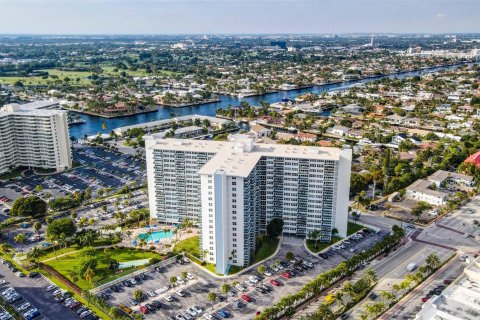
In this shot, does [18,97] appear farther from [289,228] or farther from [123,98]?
[289,228]

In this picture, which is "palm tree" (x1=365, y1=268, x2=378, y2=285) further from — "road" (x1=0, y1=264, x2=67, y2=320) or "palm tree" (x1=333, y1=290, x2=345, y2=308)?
"road" (x1=0, y1=264, x2=67, y2=320)

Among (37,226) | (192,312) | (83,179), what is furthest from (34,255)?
(83,179)

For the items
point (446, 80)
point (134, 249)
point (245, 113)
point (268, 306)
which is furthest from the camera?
point (446, 80)

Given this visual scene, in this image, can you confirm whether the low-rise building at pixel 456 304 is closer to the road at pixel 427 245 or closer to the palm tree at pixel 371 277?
the road at pixel 427 245

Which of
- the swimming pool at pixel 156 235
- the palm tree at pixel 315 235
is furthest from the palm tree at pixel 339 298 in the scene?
the swimming pool at pixel 156 235

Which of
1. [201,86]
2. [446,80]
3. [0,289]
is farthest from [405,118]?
[0,289]

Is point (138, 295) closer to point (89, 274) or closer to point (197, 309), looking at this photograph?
A: point (197, 309)
